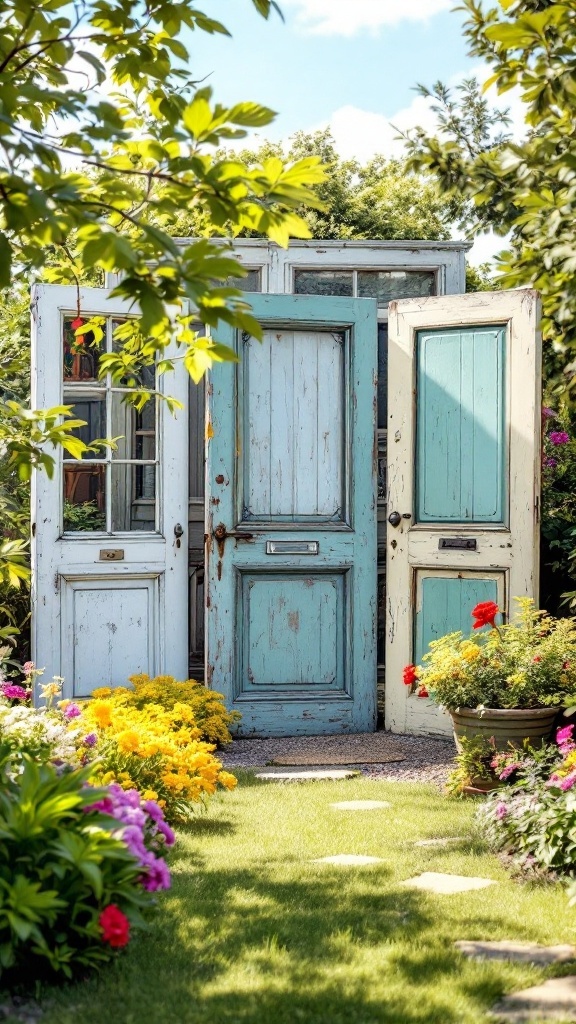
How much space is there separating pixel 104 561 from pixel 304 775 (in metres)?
1.84

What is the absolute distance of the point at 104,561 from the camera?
6543mm

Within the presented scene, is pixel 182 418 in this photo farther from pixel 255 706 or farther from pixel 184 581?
pixel 255 706

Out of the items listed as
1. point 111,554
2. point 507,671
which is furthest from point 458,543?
point 111,554

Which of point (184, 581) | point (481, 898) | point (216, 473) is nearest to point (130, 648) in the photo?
point (184, 581)

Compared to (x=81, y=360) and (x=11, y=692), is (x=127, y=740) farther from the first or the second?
(x=81, y=360)

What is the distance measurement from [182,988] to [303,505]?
4503mm

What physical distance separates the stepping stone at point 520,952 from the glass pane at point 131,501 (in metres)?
4.49

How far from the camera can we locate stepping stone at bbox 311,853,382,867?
3836mm

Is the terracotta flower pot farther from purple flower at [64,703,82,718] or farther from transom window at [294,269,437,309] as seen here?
transom window at [294,269,437,309]

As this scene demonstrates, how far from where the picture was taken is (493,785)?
4992 millimetres

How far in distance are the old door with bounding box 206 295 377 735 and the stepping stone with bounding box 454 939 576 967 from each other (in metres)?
3.85

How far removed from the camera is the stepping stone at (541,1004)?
2.39 meters

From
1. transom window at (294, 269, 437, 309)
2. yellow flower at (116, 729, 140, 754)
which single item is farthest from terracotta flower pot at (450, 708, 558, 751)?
transom window at (294, 269, 437, 309)

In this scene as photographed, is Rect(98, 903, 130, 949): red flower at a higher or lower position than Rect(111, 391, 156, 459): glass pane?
lower
